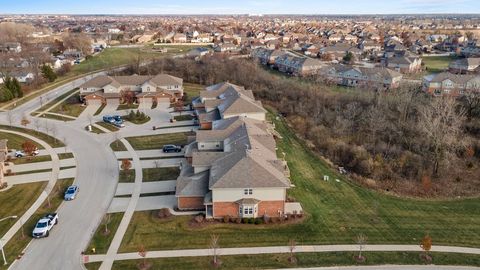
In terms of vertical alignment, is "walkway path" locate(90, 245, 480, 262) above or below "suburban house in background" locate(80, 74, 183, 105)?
below

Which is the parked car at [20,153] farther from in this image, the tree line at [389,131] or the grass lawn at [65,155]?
the tree line at [389,131]

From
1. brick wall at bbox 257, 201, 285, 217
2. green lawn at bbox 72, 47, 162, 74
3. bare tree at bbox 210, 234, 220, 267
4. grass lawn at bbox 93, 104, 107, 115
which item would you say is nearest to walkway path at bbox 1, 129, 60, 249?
grass lawn at bbox 93, 104, 107, 115

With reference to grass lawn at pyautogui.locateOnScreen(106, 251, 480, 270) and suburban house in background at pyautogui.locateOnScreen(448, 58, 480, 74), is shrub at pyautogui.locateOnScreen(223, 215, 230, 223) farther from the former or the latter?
suburban house in background at pyautogui.locateOnScreen(448, 58, 480, 74)

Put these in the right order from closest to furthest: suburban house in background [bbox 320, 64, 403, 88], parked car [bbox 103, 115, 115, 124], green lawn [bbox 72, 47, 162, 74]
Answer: parked car [bbox 103, 115, 115, 124] < suburban house in background [bbox 320, 64, 403, 88] < green lawn [bbox 72, 47, 162, 74]

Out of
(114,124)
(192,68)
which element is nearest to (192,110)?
(114,124)

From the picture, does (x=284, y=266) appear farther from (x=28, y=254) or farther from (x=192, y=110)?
(x=192, y=110)

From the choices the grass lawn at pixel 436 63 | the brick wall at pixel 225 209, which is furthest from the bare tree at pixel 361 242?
the grass lawn at pixel 436 63
